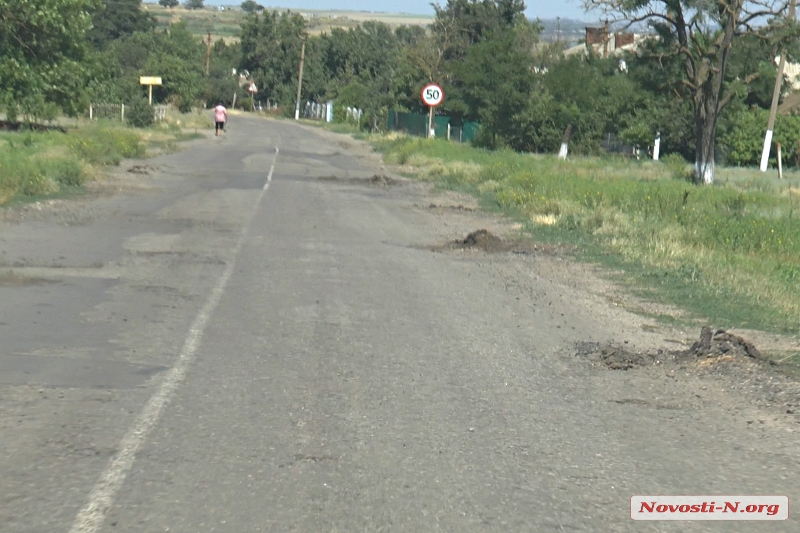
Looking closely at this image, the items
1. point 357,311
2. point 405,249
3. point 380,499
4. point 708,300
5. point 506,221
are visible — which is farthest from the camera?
point 506,221

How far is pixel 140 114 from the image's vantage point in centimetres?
5206

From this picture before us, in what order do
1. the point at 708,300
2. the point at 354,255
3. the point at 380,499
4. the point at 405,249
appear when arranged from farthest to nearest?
Result: the point at 405,249 < the point at 354,255 < the point at 708,300 < the point at 380,499

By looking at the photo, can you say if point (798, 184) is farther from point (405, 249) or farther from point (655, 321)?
point (655, 321)

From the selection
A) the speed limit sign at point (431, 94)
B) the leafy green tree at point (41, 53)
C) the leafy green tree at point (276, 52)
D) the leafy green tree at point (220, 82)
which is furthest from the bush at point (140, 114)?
the leafy green tree at point (276, 52)

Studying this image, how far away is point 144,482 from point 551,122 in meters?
39.4

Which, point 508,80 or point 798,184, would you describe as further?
point 508,80

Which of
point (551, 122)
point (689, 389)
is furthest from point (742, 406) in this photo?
point (551, 122)

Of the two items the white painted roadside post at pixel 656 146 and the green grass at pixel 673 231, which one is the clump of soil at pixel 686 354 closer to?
the green grass at pixel 673 231

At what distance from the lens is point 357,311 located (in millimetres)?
10188

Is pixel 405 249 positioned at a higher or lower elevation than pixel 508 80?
lower

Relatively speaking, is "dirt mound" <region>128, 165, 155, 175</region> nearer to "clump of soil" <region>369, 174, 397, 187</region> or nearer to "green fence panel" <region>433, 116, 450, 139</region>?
"clump of soil" <region>369, 174, 397, 187</region>

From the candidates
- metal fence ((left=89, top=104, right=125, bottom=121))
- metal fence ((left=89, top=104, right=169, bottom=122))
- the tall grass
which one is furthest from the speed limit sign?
metal fence ((left=89, top=104, right=125, bottom=121))

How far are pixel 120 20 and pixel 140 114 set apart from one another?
70598 millimetres

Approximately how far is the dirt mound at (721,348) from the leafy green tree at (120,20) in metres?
108
